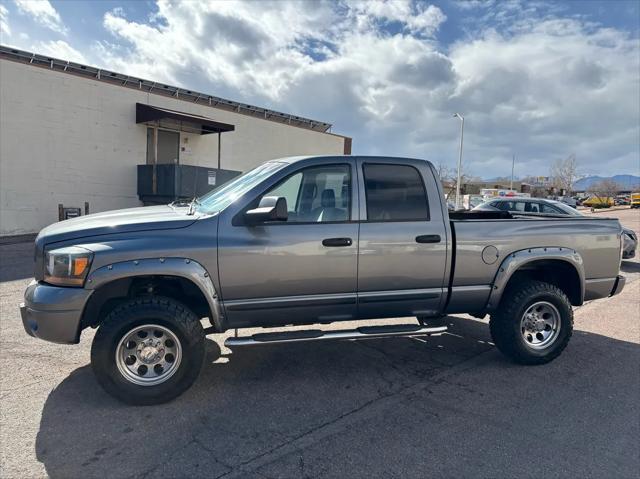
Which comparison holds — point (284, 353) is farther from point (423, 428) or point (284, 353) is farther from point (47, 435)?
point (47, 435)

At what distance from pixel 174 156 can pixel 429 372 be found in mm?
15651

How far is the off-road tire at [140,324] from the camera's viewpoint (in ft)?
10.9

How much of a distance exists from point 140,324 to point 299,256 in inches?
54.1

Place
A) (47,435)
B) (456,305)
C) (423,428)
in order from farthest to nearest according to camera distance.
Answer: (456,305)
(423,428)
(47,435)

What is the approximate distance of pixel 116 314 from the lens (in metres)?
3.38

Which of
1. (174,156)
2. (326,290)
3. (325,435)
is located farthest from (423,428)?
(174,156)

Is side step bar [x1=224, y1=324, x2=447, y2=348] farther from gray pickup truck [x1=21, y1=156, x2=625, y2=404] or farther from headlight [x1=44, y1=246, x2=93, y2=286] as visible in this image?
headlight [x1=44, y1=246, x2=93, y2=286]

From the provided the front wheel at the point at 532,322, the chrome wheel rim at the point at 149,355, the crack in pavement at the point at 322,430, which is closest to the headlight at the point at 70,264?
the chrome wheel rim at the point at 149,355

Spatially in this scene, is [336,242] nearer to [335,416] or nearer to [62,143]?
[335,416]

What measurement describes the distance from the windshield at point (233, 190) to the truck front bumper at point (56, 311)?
1221mm

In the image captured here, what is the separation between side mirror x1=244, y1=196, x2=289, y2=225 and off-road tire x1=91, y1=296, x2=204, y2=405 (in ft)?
3.05

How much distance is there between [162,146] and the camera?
17.0 meters

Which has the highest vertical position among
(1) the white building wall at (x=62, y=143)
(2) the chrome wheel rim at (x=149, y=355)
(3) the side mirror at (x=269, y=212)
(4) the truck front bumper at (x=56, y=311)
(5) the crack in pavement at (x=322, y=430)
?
(1) the white building wall at (x=62, y=143)

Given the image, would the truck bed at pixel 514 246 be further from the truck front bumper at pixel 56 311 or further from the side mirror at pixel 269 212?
the truck front bumper at pixel 56 311
